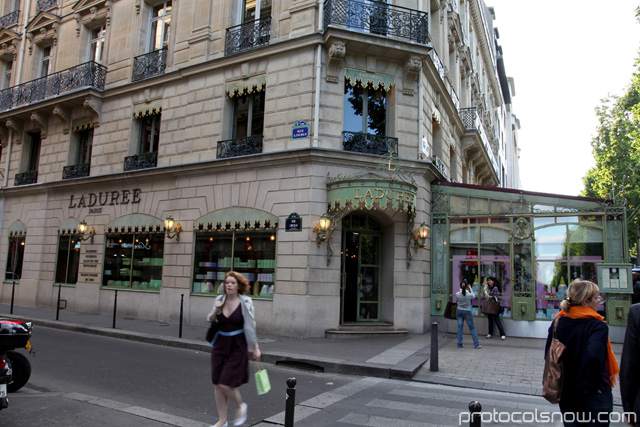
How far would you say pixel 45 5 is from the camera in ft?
69.1

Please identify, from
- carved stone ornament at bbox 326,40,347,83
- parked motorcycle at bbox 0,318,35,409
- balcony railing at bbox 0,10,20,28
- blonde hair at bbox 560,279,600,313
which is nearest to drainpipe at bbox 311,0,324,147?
carved stone ornament at bbox 326,40,347,83

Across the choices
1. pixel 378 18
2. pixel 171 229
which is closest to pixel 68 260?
pixel 171 229

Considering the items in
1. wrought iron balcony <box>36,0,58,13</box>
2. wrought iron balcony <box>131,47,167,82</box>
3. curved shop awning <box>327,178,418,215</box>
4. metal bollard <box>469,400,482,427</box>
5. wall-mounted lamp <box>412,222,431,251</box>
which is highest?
wrought iron balcony <box>36,0,58,13</box>

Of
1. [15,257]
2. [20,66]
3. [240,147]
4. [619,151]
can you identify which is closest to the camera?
[240,147]

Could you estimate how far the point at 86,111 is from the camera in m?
18.3

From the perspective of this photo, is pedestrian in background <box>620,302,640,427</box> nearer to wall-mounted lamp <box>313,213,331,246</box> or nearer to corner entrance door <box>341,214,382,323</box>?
wall-mounted lamp <box>313,213,331,246</box>

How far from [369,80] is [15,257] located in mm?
18026

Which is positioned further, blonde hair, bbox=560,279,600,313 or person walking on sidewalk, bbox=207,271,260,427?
person walking on sidewalk, bbox=207,271,260,427

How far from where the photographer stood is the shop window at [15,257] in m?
19.7

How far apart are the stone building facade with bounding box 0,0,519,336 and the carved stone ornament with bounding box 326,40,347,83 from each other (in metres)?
0.07

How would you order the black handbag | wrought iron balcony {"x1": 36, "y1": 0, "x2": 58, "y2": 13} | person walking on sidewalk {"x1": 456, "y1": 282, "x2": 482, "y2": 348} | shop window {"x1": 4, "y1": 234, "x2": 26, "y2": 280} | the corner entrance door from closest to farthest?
person walking on sidewalk {"x1": 456, "y1": 282, "x2": 482, "y2": 348} < the black handbag < the corner entrance door < shop window {"x1": 4, "y1": 234, "x2": 26, "y2": 280} < wrought iron balcony {"x1": 36, "y1": 0, "x2": 58, "y2": 13}

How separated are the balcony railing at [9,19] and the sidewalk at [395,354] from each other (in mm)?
17031

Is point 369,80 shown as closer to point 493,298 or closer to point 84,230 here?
point 493,298

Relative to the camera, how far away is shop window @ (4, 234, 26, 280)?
1975cm
